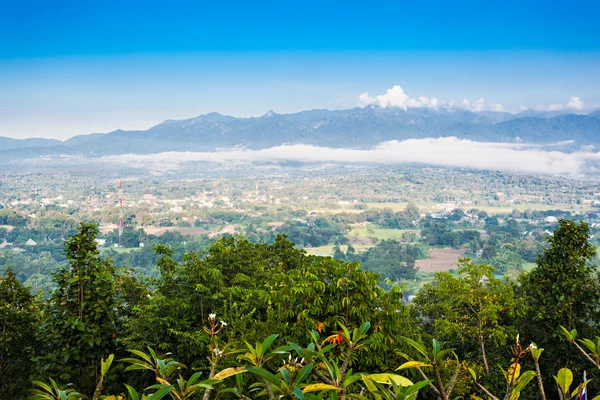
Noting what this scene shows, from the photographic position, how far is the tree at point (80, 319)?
14.3 feet

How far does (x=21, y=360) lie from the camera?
494 cm

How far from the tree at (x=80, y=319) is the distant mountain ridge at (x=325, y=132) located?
155921mm

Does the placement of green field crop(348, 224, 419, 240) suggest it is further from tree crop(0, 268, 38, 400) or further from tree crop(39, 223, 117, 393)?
tree crop(39, 223, 117, 393)

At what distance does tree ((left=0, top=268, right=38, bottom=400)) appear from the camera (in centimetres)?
475

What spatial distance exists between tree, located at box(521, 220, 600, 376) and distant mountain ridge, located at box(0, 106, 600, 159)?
156935 millimetres

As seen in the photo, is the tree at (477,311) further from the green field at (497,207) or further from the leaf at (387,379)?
the green field at (497,207)

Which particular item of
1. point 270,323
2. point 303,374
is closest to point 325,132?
point 270,323

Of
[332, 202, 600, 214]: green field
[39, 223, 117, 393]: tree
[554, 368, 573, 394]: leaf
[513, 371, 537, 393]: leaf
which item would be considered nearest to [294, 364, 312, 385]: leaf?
[513, 371, 537, 393]: leaf

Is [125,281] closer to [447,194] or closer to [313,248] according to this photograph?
[313,248]

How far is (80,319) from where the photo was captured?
14.7 feet

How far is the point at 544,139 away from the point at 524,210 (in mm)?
110968

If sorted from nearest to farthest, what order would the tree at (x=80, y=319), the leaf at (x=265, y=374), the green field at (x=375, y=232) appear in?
1. the leaf at (x=265, y=374)
2. the tree at (x=80, y=319)
3. the green field at (x=375, y=232)

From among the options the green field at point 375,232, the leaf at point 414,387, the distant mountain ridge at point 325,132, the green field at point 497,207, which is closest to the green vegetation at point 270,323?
the leaf at point 414,387

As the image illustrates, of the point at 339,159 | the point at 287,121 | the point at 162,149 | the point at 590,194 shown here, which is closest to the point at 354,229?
the point at 590,194
